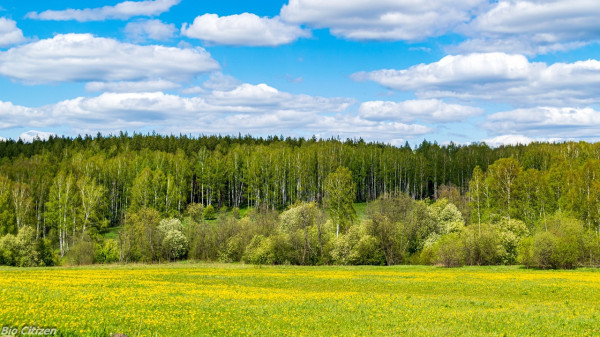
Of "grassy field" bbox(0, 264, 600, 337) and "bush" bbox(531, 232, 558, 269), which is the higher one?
"grassy field" bbox(0, 264, 600, 337)

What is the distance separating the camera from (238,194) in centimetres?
17162

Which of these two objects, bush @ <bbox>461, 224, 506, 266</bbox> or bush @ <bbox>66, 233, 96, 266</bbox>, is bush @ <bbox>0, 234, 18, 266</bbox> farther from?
bush @ <bbox>461, 224, 506, 266</bbox>

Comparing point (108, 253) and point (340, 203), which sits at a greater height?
point (340, 203)

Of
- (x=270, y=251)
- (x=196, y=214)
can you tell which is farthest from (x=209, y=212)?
(x=270, y=251)

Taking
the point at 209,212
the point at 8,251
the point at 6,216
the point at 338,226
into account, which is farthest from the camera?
the point at 209,212

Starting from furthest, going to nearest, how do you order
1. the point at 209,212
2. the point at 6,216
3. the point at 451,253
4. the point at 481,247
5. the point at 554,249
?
the point at 209,212 < the point at 6,216 < the point at 481,247 < the point at 451,253 < the point at 554,249

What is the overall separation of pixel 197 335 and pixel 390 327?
32.2ft

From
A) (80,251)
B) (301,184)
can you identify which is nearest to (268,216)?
(80,251)

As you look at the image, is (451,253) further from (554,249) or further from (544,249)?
(554,249)

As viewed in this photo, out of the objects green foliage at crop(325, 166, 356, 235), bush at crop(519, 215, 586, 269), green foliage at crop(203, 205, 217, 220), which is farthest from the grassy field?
green foliage at crop(203, 205, 217, 220)

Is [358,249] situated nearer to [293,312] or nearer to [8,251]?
[293,312]

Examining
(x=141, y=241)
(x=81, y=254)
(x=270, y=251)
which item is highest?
(x=141, y=241)

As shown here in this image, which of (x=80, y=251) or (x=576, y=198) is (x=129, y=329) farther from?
(x=576, y=198)

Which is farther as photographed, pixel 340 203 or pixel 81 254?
pixel 340 203
